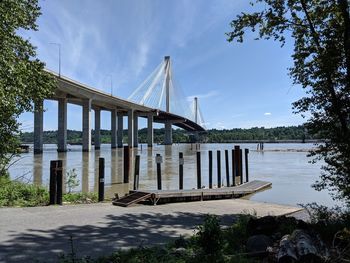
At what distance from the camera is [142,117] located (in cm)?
9888

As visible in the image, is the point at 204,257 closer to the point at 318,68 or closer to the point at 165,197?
the point at 318,68

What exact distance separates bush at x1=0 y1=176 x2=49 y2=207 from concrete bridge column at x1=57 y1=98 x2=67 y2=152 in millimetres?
52220

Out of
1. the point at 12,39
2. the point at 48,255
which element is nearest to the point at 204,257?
the point at 48,255

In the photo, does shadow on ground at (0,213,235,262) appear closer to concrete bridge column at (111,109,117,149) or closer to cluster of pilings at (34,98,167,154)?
cluster of pilings at (34,98,167,154)

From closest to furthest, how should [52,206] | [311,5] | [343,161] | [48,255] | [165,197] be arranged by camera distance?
1. [48,255]
2. [343,161]
3. [311,5]
4. [52,206]
5. [165,197]

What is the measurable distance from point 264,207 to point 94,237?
6358 mm

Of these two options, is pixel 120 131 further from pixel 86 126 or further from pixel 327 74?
pixel 327 74

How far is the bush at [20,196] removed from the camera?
9.86 meters

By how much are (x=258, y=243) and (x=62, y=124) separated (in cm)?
6029

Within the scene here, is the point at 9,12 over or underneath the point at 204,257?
over

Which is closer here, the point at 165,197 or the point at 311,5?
the point at 311,5

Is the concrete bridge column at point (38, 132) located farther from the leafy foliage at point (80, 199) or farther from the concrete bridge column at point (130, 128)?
the leafy foliage at point (80, 199)

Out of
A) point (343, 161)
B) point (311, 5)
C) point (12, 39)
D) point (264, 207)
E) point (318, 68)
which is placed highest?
point (311, 5)

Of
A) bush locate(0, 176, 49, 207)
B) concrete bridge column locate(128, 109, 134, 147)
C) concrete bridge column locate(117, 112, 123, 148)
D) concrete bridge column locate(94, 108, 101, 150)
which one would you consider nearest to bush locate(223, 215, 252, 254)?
bush locate(0, 176, 49, 207)
